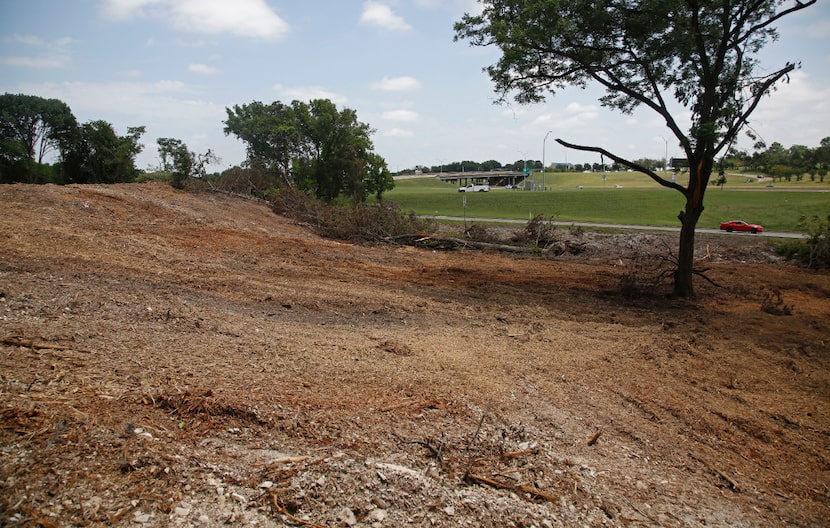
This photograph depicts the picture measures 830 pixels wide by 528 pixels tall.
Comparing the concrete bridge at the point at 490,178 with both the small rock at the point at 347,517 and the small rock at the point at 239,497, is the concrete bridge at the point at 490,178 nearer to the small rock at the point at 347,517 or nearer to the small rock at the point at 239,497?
the small rock at the point at 347,517

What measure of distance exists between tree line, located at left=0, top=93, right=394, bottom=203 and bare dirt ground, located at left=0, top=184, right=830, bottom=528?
49.7 ft

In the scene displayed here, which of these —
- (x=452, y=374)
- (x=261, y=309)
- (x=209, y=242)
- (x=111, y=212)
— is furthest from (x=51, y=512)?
(x=111, y=212)

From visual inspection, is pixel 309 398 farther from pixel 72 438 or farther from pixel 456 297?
pixel 456 297

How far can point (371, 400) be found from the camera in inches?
180

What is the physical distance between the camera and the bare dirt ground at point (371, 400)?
3.03 meters

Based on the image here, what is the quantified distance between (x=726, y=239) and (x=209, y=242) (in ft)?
65.2

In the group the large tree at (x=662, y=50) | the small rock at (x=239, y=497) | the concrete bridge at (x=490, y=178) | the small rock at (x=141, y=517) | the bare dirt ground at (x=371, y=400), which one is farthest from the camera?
the concrete bridge at (x=490, y=178)

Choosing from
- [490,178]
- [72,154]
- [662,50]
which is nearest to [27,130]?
[72,154]

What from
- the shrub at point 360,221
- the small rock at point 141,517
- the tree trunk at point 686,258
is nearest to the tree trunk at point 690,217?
the tree trunk at point 686,258

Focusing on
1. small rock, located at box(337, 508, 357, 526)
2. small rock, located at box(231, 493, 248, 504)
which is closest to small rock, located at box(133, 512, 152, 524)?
small rock, located at box(231, 493, 248, 504)

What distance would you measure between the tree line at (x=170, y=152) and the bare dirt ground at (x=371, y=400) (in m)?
15.2

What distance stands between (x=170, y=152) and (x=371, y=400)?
2066cm

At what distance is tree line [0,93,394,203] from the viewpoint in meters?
23.5

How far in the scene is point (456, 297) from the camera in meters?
10.0
